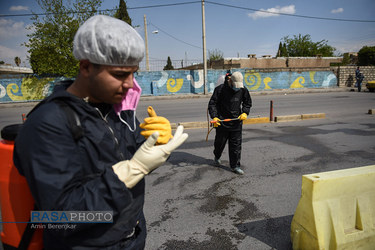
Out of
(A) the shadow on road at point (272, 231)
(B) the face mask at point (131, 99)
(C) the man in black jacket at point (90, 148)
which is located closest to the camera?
(C) the man in black jacket at point (90, 148)

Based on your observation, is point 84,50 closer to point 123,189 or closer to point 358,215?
point 123,189

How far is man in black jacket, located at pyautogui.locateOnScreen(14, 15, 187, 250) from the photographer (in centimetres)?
91

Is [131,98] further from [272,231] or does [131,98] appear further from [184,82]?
[184,82]

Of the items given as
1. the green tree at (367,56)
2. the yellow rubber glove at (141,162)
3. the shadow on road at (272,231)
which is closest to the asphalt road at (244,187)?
the shadow on road at (272,231)

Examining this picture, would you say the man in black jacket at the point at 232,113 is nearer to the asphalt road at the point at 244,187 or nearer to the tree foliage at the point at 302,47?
the asphalt road at the point at 244,187

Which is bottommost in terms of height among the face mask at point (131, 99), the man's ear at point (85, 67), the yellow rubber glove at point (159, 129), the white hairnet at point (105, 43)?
the yellow rubber glove at point (159, 129)

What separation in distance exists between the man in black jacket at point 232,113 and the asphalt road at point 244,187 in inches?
18.1

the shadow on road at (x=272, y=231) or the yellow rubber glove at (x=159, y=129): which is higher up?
the yellow rubber glove at (x=159, y=129)

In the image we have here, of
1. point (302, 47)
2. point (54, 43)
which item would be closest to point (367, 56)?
point (302, 47)

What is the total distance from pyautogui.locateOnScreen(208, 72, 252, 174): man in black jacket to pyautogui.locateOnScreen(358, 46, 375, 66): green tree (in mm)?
43929

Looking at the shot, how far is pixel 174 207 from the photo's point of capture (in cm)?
332

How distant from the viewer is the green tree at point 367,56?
36.7 meters

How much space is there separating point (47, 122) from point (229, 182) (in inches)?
141

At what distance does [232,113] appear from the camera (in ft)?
14.6
